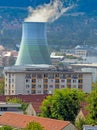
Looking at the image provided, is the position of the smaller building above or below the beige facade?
below

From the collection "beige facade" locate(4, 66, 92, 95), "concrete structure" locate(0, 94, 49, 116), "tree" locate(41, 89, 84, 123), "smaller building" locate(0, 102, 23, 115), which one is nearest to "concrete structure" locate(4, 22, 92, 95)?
"beige facade" locate(4, 66, 92, 95)

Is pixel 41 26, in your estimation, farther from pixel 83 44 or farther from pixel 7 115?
pixel 83 44

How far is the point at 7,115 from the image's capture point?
26875mm

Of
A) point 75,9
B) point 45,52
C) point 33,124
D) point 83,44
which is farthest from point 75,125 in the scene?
point 75,9

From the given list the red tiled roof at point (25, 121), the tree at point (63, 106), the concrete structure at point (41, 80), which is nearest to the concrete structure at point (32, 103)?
the tree at point (63, 106)

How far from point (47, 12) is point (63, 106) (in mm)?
49785

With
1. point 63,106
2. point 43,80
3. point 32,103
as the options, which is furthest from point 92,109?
point 43,80

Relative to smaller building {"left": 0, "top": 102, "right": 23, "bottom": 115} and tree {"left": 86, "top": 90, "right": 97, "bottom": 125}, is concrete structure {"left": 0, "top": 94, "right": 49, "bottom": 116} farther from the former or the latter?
tree {"left": 86, "top": 90, "right": 97, "bottom": 125}

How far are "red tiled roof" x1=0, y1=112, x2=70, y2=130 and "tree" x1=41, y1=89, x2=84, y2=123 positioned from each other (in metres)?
1.47

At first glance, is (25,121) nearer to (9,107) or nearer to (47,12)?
(9,107)

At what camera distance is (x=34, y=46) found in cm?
5091

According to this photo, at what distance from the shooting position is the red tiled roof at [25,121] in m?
24.6

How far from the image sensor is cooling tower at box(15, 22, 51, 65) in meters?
49.8

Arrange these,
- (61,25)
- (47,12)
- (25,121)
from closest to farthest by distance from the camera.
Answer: (25,121)
(47,12)
(61,25)
